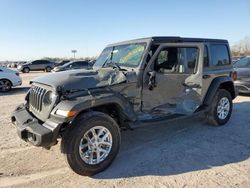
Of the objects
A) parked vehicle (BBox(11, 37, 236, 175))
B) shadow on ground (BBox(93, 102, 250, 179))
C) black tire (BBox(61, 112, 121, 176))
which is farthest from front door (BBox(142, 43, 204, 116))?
black tire (BBox(61, 112, 121, 176))

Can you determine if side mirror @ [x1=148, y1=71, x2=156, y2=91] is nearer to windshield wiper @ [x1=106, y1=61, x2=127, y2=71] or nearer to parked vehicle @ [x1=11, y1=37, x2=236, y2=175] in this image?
parked vehicle @ [x1=11, y1=37, x2=236, y2=175]

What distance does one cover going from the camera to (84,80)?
429cm

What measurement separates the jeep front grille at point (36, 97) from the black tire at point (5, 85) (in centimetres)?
966

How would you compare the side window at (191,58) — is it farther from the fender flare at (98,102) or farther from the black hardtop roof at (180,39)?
the fender flare at (98,102)

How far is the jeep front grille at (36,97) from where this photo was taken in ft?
14.2

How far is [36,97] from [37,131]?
920 millimetres

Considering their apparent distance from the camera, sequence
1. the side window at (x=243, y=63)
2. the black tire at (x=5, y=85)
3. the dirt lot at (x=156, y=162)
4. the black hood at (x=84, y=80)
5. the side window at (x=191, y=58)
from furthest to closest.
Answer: the black tire at (x=5, y=85), the side window at (x=243, y=63), the side window at (x=191, y=58), the black hood at (x=84, y=80), the dirt lot at (x=156, y=162)

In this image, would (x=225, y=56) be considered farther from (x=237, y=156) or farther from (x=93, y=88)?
(x=93, y=88)

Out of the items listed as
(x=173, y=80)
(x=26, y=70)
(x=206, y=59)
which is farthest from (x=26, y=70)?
(x=173, y=80)

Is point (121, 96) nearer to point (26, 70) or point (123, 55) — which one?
point (123, 55)

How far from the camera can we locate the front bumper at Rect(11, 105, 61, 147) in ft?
12.0

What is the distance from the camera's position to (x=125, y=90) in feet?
14.9

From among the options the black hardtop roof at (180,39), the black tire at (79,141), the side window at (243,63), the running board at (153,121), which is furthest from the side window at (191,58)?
the side window at (243,63)

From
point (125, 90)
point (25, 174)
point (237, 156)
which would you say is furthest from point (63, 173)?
point (237, 156)
